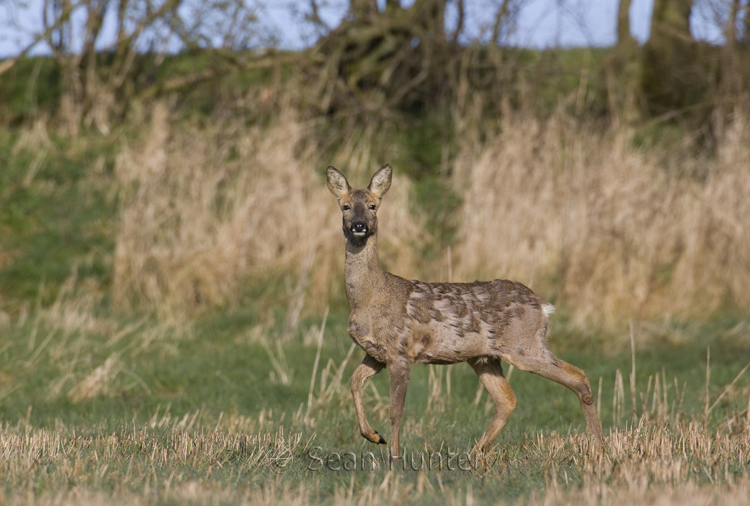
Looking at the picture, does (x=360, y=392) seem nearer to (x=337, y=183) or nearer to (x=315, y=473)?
(x=315, y=473)

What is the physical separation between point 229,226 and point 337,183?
285 inches

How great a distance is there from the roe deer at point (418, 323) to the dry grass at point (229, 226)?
5613 mm

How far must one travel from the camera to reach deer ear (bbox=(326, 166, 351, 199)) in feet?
18.7

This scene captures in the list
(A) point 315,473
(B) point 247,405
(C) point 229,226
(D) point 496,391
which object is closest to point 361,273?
(D) point 496,391

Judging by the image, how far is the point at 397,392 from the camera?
5375mm

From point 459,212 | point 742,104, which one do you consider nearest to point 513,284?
point 459,212

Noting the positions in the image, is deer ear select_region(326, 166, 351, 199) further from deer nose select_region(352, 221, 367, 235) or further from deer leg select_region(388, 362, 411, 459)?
deer leg select_region(388, 362, 411, 459)

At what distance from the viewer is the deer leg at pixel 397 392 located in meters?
5.34

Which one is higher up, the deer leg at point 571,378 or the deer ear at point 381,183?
the deer ear at point 381,183

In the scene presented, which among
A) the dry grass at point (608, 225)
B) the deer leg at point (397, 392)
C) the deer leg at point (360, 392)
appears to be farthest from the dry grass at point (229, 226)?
the deer leg at point (397, 392)

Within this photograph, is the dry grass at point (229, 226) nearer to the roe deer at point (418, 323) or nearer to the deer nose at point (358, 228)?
the roe deer at point (418, 323)

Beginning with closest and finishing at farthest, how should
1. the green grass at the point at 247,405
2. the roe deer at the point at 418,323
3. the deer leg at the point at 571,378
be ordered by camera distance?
the green grass at the point at 247,405 < the roe deer at the point at 418,323 < the deer leg at the point at 571,378

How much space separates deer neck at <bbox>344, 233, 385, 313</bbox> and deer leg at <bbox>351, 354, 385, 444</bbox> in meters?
0.37

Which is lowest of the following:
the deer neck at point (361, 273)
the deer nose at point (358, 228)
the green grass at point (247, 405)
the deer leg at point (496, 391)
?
the green grass at point (247, 405)
